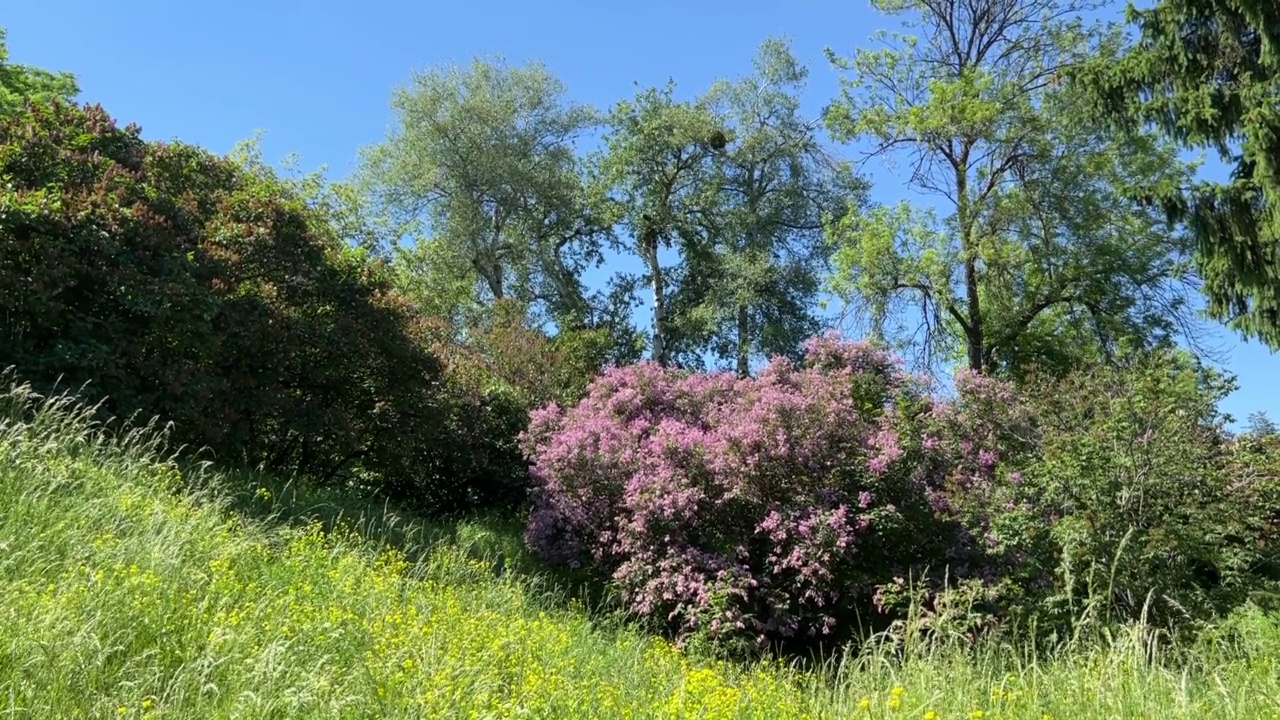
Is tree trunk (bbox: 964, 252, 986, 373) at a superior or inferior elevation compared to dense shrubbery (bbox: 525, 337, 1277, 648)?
superior

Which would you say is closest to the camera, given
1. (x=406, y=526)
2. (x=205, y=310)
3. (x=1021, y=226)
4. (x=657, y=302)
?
(x=205, y=310)

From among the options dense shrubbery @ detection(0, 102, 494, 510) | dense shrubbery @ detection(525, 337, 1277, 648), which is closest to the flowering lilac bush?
dense shrubbery @ detection(525, 337, 1277, 648)

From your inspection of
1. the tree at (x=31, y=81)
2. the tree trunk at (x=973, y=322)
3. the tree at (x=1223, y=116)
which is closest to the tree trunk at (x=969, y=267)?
the tree trunk at (x=973, y=322)

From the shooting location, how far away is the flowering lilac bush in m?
7.85

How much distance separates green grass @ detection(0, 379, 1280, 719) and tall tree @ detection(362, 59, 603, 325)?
17.4 metres

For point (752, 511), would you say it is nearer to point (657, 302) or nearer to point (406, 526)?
point (406, 526)

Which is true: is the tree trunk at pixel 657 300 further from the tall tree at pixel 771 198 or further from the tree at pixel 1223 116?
the tree at pixel 1223 116

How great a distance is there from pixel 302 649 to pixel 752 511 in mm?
5919

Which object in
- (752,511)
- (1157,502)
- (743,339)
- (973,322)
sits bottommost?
(752,511)

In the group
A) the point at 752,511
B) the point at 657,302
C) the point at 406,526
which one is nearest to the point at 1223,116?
the point at 752,511

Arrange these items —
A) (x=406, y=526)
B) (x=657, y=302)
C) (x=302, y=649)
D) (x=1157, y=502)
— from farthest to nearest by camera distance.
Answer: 1. (x=657, y=302)
2. (x=406, y=526)
3. (x=1157, y=502)
4. (x=302, y=649)

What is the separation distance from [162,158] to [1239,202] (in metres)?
12.8

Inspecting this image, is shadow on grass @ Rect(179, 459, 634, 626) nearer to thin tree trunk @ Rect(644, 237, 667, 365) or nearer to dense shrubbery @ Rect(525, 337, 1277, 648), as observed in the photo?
dense shrubbery @ Rect(525, 337, 1277, 648)

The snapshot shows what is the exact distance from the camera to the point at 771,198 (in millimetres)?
23922
